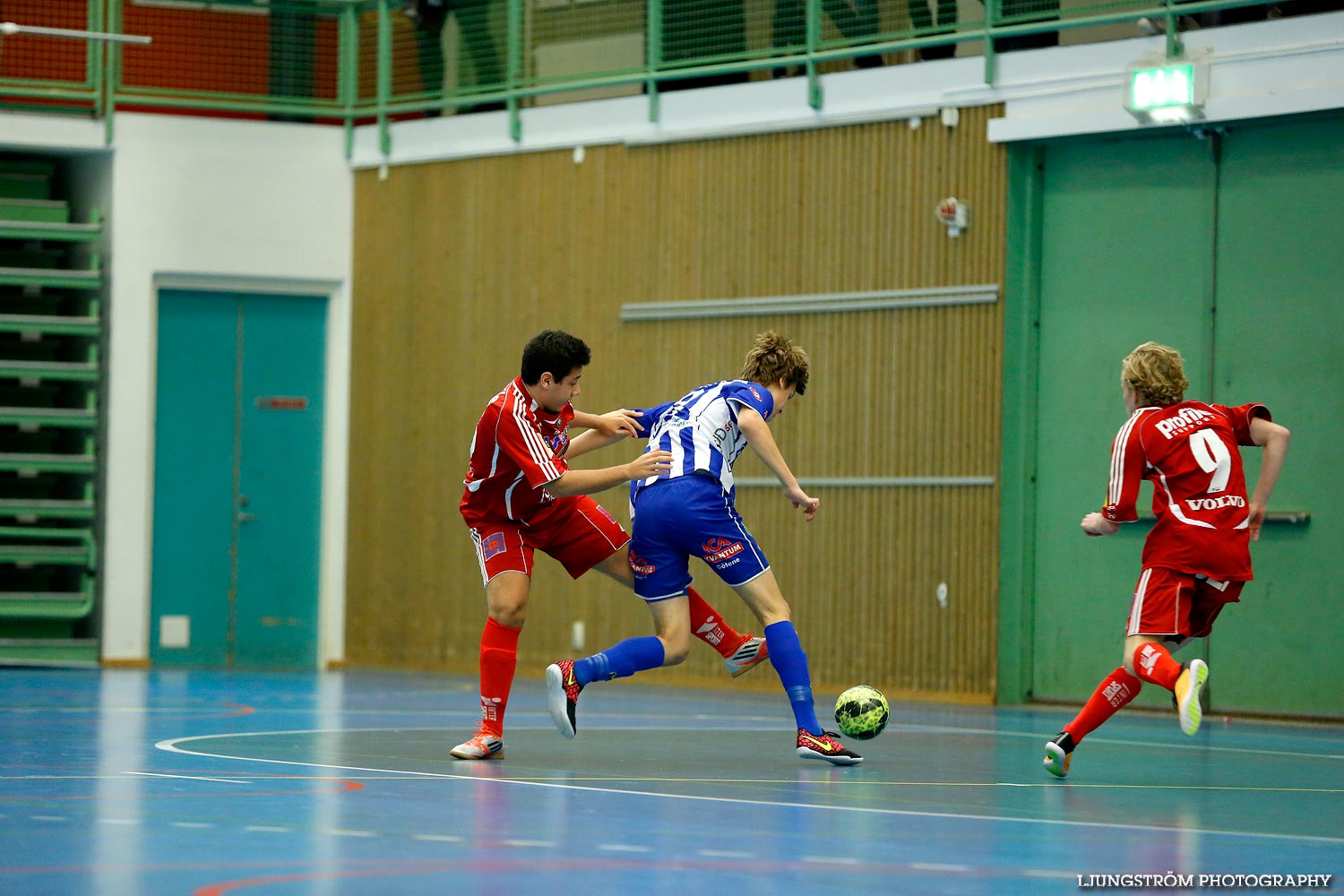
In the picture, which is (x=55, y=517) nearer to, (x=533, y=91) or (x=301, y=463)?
(x=301, y=463)

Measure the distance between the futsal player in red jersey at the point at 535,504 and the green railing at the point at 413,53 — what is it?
21.5 feet

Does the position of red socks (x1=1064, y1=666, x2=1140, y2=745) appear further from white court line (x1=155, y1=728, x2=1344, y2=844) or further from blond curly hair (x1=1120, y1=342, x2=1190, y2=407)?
white court line (x1=155, y1=728, x2=1344, y2=844)

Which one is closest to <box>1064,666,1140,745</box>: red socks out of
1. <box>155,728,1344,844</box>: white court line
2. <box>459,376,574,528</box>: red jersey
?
<box>155,728,1344,844</box>: white court line

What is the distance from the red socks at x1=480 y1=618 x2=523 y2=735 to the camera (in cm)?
768

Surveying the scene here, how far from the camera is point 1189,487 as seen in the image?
694 cm

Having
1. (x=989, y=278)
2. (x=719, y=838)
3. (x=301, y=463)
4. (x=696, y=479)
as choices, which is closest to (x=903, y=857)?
(x=719, y=838)

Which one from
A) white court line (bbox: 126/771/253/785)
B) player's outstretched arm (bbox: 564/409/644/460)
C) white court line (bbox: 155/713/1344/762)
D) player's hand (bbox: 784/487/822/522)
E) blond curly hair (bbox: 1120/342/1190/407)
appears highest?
blond curly hair (bbox: 1120/342/1190/407)

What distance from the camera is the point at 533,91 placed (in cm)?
1523

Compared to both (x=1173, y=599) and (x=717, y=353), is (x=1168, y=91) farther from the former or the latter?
(x=1173, y=599)

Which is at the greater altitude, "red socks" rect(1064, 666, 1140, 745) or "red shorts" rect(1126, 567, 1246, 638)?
"red shorts" rect(1126, 567, 1246, 638)

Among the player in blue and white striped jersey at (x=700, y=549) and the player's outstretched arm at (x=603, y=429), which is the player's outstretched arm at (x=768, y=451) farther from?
the player's outstretched arm at (x=603, y=429)

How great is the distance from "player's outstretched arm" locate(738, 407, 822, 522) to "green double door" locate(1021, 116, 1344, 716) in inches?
211

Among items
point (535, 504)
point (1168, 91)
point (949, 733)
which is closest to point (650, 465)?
point (535, 504)

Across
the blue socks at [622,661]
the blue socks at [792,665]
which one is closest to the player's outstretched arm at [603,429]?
the blue socks at [622,661]
